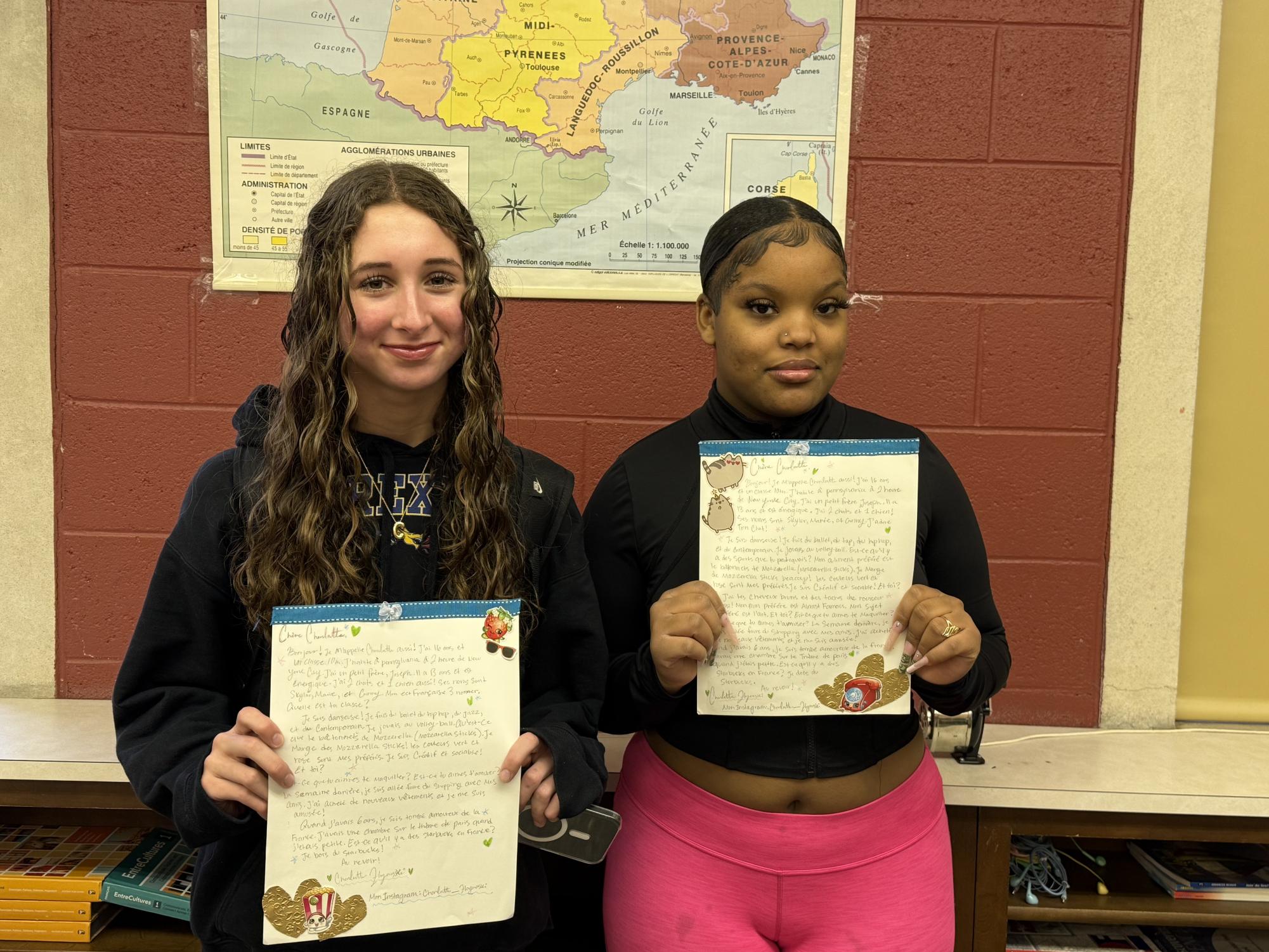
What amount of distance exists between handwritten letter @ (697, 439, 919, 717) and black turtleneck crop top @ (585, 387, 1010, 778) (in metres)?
0.07

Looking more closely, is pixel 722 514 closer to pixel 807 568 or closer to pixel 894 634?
pixel 807 568

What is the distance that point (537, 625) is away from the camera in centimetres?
129

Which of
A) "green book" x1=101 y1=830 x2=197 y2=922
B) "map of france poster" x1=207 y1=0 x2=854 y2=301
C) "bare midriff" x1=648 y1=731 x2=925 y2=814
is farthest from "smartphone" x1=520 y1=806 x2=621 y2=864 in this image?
"map of france poster" x1=207 y1=0 x2=854 y2=301

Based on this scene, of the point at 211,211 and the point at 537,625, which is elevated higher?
the point at 211,211

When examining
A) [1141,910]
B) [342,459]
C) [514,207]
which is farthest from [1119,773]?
[514,207]

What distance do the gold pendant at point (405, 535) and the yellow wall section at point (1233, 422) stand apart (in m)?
1.94

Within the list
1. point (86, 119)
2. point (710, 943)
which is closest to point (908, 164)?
point (710, 943)

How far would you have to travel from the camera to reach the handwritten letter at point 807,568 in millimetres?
1313

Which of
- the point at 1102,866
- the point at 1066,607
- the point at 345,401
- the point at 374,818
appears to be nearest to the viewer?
the point at 374,818

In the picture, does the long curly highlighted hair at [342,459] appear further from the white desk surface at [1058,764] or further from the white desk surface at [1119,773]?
the white desk surface at [1119,773]

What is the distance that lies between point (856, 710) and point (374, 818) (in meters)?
0.68

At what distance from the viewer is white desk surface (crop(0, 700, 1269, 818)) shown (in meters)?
1.78

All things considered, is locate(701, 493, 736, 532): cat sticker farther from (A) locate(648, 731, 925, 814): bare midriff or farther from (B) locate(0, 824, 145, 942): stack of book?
(B) locate(0, 824, 145, 942): stack of book

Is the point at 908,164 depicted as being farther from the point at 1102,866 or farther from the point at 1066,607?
the point at 1102,866
